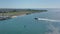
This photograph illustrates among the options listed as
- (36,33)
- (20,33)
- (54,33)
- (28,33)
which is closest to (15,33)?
(20,33)

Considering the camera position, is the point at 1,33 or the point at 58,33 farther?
the point at 1,33

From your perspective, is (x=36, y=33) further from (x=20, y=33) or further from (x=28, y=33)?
(x=20, y=33)

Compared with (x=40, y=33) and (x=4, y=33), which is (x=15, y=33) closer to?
(x=4, y=33)

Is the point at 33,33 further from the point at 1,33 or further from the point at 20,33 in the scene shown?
the point at 1,33

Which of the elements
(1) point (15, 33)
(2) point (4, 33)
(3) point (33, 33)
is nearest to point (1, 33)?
(2) point (4, 33)

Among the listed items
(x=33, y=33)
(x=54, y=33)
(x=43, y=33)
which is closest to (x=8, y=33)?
(x=33, y=33)

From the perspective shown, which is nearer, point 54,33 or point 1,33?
point 54,33

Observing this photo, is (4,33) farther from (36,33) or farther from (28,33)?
(36,33)
